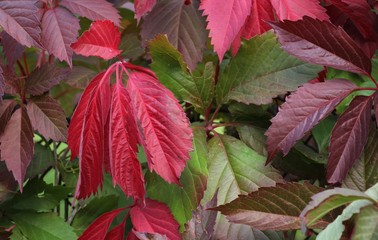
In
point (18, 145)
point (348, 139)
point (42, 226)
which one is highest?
point (348, 139)

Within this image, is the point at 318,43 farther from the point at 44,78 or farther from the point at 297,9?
the point at 44,78

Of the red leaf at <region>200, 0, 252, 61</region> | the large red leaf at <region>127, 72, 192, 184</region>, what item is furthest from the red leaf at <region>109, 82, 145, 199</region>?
the red leaf at <region>200, 0, 252, 61</region>

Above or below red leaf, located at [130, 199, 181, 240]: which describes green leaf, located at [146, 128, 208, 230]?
above

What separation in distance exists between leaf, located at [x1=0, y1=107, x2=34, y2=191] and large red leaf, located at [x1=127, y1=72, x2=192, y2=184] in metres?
0.15

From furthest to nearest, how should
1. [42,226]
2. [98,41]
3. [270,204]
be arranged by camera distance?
[42,226] → [98,41] → [270,204]

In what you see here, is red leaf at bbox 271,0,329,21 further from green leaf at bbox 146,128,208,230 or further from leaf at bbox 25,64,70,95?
leaf at bbox 25,64,70,95

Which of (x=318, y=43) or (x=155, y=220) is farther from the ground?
(x=318, y=43)

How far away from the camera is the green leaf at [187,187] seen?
0.61m

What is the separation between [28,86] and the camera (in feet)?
2.28

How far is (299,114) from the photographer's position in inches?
21.5

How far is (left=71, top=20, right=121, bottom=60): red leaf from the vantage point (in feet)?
2.00

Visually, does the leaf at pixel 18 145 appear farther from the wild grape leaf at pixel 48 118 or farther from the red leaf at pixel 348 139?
the red leaf at pixel 348 139

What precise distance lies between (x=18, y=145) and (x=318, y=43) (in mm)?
347

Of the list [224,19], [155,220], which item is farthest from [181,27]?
[155,220]
